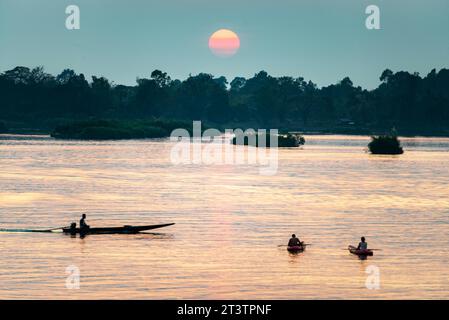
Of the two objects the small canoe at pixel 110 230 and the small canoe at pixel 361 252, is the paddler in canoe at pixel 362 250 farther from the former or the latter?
the small canoe at pixel 110 230

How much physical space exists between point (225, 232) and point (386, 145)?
11683cm

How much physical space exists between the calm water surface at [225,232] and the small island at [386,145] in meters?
38.4

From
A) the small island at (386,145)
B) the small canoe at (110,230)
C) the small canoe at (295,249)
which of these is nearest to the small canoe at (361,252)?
the small canoe at (295,249)

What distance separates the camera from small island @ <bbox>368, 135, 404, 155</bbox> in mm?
176038

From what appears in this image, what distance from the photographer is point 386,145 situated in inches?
7032

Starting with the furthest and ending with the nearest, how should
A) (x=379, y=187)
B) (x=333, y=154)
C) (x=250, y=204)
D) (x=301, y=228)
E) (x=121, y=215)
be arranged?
(x=333, y=154) → (x=379, y=187) → (x=250, y=204) → (x=121, y=215) → (x=301, y=228)

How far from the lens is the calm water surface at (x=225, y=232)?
153ft

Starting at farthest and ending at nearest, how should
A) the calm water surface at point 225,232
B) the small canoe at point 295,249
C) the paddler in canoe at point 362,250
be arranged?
the small canoe at point 295,249
the paddler in canoe at point 362,250
the calm water surface at point 225,232
